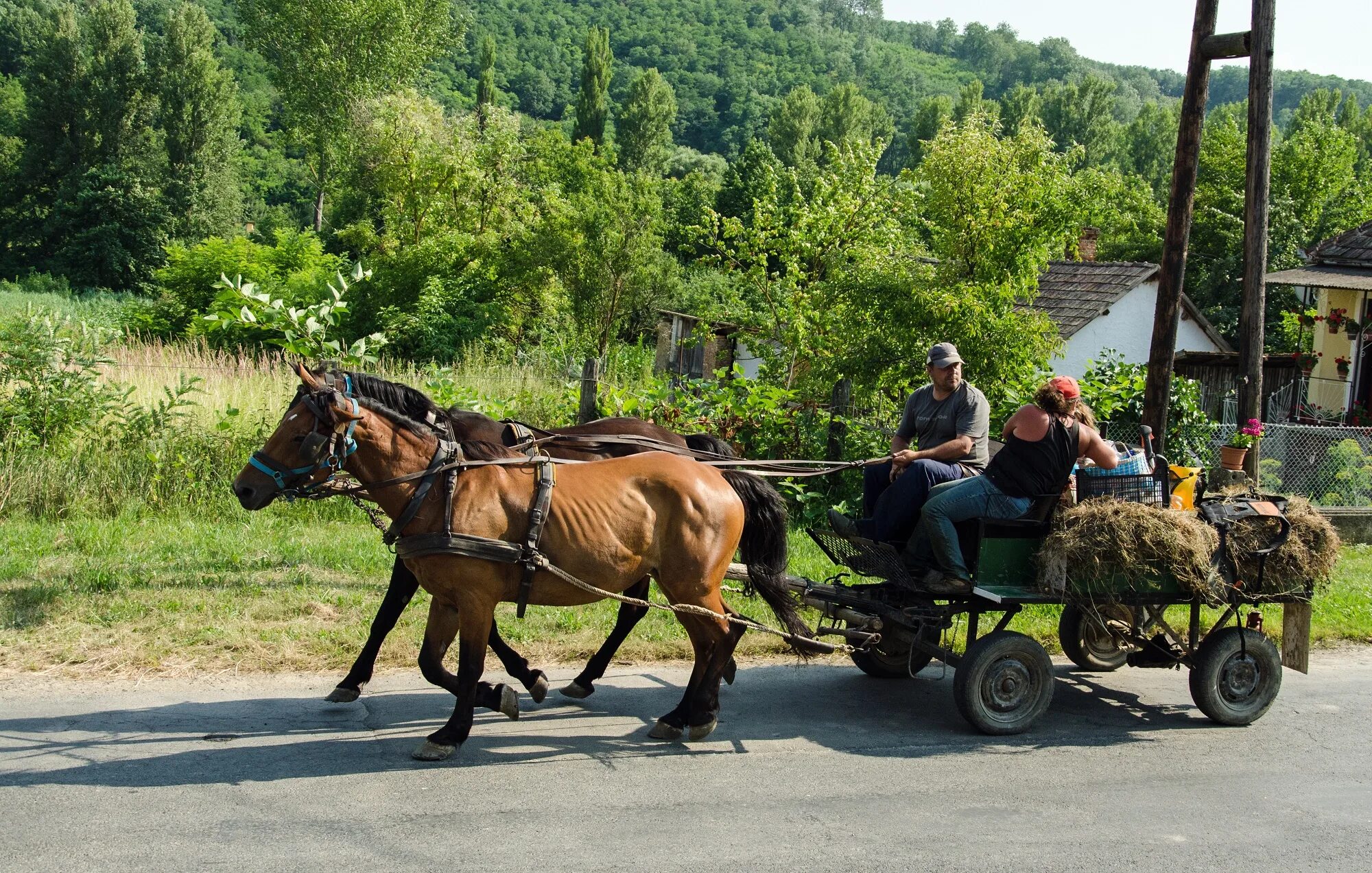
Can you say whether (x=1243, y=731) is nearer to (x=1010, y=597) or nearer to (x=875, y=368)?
(x=1010, y=597)

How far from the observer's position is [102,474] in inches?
410

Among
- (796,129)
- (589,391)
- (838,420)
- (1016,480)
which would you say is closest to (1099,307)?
(838,420)

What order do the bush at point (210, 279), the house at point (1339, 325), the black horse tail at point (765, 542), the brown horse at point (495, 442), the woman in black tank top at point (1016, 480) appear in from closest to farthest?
the brown horse at point (495, 442)
the woman in black tank top at point (1016, 480)
the black horse tail at point (765, 542)
the house at point (1339, 325)
the bush at point (210, 279)

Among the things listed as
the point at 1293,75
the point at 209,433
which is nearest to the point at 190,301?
the point at 209,433

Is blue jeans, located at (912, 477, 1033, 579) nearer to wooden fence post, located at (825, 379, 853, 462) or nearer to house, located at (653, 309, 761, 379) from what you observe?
wooden fence post, located at (825, 379, 853, 462)

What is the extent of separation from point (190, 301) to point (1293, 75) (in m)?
175

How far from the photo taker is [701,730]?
243 inches

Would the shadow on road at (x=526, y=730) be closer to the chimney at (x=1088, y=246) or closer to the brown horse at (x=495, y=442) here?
the brown horse at (x=495, y=442)

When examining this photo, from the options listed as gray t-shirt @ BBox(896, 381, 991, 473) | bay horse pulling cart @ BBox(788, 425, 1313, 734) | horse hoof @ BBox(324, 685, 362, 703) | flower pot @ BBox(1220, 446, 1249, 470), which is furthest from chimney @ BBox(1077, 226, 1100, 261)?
horse hoof @ BBox(324, 685, 362, 703)

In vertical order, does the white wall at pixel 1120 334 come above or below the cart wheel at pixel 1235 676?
above

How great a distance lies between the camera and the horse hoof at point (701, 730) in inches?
243

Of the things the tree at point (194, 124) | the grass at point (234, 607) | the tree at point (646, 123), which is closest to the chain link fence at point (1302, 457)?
the grass at point (234, 607)

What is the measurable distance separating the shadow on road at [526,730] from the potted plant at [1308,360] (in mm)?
17400

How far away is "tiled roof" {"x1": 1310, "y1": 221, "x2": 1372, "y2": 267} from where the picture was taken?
63.3 feet
